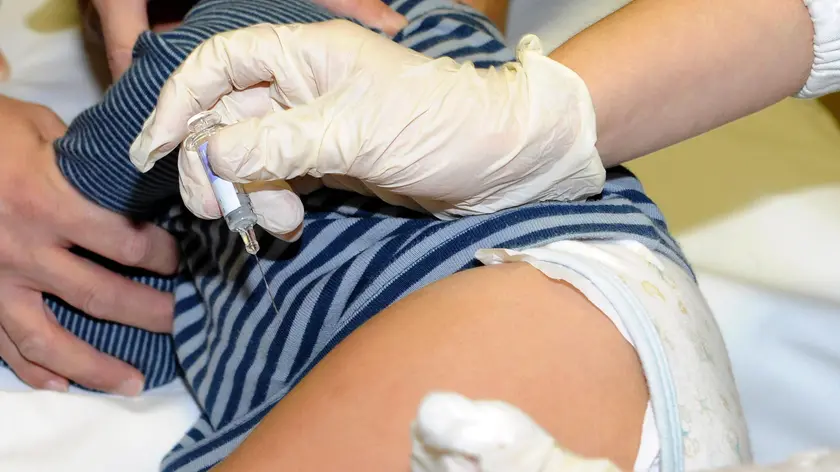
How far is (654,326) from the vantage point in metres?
0.51

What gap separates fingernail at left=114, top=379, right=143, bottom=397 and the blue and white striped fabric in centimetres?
2

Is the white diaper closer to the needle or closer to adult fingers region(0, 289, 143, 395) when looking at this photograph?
the needle

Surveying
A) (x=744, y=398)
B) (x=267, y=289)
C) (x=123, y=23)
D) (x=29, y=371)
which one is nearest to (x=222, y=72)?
(x=267, y=289)

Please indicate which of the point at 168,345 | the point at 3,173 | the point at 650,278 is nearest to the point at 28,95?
the point at 3,173

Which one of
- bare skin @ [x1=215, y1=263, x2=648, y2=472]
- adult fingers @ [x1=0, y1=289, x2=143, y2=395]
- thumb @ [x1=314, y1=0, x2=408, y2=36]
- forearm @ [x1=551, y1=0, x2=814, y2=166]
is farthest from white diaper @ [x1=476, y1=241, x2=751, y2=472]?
adult fingers @ [x1=0, y1=289, x2=143, y2=395]

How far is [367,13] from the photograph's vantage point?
78cm

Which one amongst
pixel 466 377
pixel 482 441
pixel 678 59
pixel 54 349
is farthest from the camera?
pixel 54 349

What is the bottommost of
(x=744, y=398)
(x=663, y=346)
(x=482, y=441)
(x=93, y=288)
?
(x=744, y=398)

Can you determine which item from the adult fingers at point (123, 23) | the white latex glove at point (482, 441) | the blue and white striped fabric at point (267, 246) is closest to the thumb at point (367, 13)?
the blue and white striped fabric at point (267, 246)

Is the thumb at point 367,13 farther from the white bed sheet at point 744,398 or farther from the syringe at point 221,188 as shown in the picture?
the white bed sheet at point 744,398

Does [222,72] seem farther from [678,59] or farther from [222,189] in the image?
[678,59]

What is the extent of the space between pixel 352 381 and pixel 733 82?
1.35ft

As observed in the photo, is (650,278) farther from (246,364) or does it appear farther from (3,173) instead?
(3,173)

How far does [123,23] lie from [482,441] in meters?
0.69
